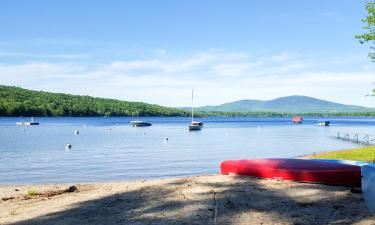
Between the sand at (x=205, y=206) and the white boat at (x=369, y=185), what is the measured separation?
6.8 inches

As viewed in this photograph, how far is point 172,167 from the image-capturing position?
30406 millimetres

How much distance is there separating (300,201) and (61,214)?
18.1ft

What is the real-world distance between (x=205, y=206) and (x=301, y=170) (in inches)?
160

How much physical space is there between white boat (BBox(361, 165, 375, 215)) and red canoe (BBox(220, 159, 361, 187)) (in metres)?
1.53

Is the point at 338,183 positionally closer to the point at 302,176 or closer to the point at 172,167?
the point at 302,176

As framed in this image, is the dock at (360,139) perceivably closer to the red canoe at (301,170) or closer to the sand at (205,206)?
the red canoe at (301,170)

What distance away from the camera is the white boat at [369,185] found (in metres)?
9.72

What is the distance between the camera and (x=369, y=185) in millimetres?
10125

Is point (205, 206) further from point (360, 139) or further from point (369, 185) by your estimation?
point (360, 139)

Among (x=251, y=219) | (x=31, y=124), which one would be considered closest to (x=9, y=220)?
(x=251, y=219)

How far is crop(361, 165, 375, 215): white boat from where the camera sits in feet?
31.9

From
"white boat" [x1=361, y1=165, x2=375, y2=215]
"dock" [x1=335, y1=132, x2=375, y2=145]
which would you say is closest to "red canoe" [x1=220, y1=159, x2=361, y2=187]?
"white boat" [x1=361, y1=165, x2=375, y2=215]

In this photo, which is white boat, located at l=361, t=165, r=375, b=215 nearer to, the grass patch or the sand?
the sand

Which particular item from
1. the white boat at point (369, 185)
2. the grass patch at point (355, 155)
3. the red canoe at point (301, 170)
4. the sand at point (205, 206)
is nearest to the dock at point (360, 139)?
the grass patch at point (355, 155)
